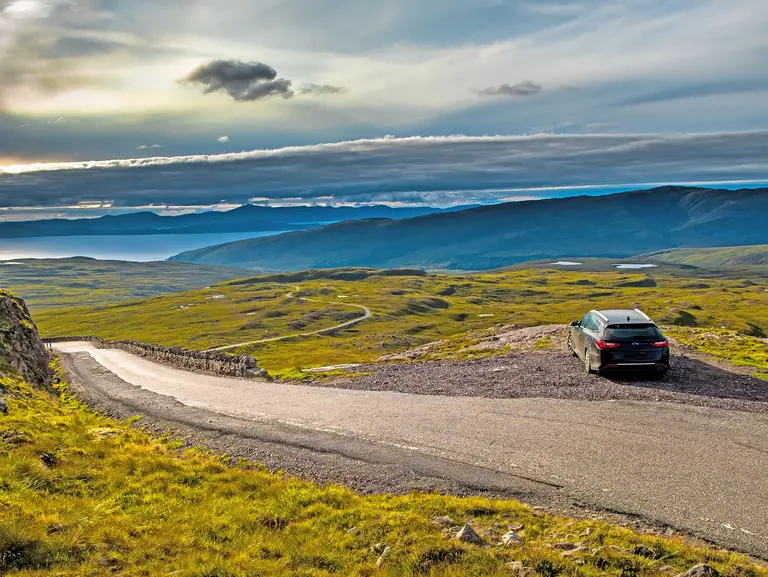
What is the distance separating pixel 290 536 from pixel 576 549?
4933mm

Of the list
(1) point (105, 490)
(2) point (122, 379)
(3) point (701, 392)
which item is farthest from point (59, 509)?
(2) point (122, 379)

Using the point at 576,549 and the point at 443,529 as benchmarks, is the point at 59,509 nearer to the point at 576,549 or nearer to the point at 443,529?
the point at 443,529

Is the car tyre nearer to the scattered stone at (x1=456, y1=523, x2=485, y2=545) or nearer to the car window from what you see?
Result: the car window

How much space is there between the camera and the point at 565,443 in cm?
1500

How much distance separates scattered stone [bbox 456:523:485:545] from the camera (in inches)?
→ 379

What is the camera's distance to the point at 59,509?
34.7 ft

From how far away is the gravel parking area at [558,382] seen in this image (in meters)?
20.1

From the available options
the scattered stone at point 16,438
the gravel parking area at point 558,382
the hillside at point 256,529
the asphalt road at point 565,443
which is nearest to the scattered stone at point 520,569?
the hillside at point 256,529

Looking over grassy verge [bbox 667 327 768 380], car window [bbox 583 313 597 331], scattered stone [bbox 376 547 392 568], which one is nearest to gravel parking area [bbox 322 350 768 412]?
grassy verge [bbox 667 327 768 380]

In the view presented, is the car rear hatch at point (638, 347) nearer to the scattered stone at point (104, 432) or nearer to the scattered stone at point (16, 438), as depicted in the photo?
the scattered stone at point (104, 432)

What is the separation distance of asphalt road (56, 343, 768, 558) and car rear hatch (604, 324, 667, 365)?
4093 mm

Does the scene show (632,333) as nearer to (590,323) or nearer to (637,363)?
(637,363)

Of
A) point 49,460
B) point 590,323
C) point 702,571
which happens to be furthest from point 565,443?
point 49,460

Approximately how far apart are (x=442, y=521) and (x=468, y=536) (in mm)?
913
